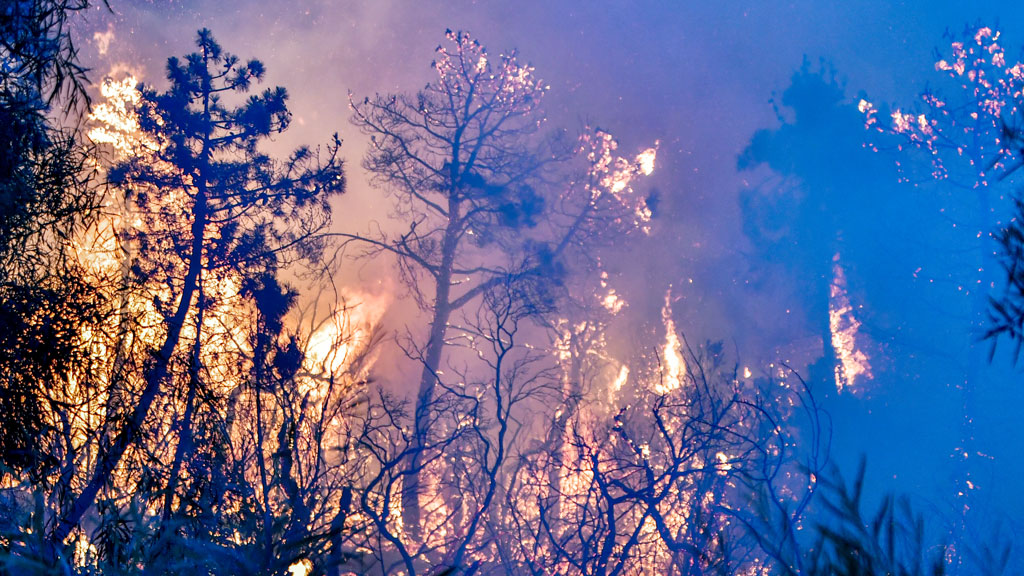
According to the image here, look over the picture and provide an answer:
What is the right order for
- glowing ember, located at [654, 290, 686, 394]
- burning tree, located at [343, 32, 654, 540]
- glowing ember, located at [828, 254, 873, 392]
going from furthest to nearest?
glowing ember, located at [654, 290, 686, 394], glowing ember, located at [828, 254, 873, 392], burning tree, located at [343, 32, 654, 540]

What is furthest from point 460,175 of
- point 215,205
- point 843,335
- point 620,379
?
point 843,335

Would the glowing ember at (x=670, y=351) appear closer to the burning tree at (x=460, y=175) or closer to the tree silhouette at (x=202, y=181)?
the burning tree at (x=460, y=175)

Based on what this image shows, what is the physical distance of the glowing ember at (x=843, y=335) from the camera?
28328 mm

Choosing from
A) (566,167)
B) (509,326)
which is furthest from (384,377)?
(566,167)

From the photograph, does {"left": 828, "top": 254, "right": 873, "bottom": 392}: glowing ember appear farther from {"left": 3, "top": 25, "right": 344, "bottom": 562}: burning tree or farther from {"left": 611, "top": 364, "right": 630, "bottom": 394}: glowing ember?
{"left": 3, "top": 25, "right": 344, "bottom": 562}: burning tree

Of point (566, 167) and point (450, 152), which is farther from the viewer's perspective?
point (566, 167)

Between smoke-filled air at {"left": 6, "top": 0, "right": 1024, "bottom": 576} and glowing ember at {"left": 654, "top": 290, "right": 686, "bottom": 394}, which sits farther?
glowing ember at {"left": 654, "top": 290, "right": 686, "bottom": 394}

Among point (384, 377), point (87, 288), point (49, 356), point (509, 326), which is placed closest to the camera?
point (49, 356)

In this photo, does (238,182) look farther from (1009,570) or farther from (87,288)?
(1009,570)

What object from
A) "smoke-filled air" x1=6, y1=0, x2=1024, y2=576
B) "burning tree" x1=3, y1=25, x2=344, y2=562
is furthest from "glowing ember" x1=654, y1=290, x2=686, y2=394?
"burning tree" x1=3, y1=25, x2=344, y2=562

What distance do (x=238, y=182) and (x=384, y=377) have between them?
Result: 14.4m

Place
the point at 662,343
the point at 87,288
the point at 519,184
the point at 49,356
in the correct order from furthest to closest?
the point at 662,343 < the point at 519,184 < the point at 87,288 < the point at 49,356

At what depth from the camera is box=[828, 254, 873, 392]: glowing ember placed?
92.9 feet

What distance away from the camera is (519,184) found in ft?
71.5
